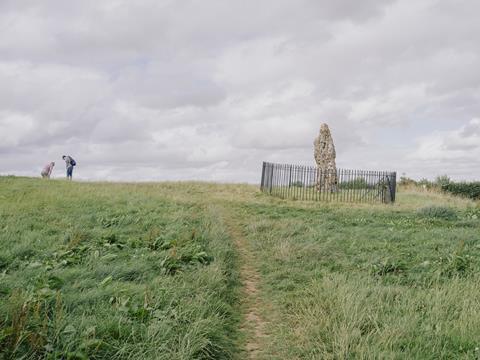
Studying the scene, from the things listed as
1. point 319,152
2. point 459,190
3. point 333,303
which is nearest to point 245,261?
point 333,303

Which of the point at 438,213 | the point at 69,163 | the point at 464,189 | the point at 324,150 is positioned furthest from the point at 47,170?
the point at 464,189

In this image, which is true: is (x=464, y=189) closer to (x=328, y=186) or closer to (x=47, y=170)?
(x=328, y=186)

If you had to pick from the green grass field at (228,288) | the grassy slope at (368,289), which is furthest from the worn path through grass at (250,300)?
the grassy slope at (368,289)

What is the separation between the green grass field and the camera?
4.68m

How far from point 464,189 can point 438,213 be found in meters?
17.5

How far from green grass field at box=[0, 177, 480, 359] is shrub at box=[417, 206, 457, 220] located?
7.78 ft

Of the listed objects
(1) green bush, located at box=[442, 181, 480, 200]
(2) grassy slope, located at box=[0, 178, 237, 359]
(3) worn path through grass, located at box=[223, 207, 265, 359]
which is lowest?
(3) worn path through grass, located at box=[223, 207, 265, 359]

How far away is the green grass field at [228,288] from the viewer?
4.68m

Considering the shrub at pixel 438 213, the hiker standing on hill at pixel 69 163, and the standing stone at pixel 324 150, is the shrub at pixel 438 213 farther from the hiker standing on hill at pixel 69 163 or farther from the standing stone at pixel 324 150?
the hiker standing on hill at pixel 69 163

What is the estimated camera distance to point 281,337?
5.50 metres

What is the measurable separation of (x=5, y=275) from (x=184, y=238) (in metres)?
3.51

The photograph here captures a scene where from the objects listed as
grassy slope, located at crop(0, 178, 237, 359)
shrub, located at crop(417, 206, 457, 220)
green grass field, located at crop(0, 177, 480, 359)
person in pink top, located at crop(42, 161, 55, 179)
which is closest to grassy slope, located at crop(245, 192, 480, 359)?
green grass field, located at crop(0, 177, 480, 359)

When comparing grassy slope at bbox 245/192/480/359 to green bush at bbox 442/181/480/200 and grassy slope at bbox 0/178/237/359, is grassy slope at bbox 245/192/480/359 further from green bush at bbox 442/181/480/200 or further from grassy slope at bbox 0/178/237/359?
green bush at bbox 442/181/480/200

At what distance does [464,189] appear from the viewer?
1209 inches
